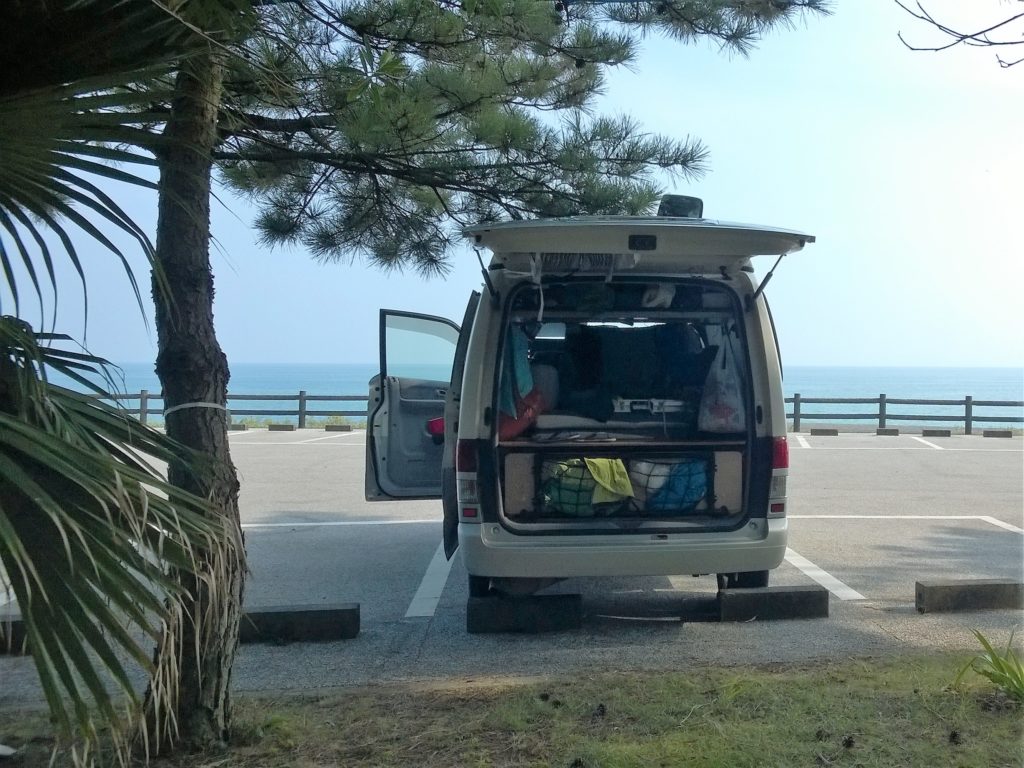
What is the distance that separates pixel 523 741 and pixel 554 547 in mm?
1490

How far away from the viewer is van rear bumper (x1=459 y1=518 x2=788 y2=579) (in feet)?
16.4

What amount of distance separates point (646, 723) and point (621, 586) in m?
2.85

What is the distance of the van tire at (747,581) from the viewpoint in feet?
18.6

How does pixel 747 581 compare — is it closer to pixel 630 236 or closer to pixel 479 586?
pixel 479 586

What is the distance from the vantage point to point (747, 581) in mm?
5715

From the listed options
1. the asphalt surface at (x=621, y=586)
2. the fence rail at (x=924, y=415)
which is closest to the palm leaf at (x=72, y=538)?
the asphalt surface at (x=621, y=586)

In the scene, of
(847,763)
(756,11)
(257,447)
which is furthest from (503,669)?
(257,447)

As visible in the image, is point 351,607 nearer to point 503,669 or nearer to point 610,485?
point 503,669

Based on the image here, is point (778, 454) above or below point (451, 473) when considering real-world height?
above

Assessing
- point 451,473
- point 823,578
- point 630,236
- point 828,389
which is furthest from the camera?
point 828,389

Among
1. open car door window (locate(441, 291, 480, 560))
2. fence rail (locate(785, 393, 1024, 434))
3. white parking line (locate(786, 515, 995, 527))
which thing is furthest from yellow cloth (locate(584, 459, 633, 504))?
fence rail (locate(785, 393, 1024, 434))

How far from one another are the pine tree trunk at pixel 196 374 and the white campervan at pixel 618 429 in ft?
4.73

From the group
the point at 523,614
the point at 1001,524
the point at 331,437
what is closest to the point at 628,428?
the point at 523,614

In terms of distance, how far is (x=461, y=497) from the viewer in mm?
5070
